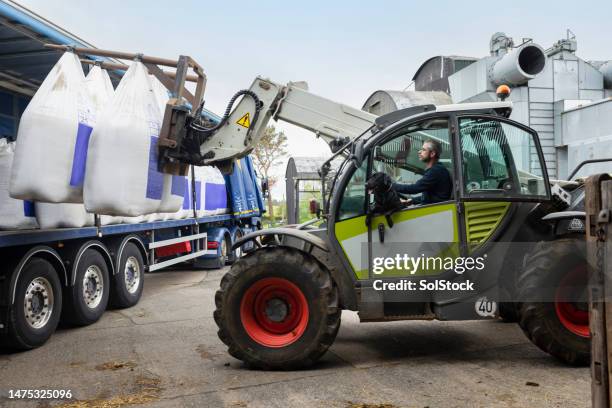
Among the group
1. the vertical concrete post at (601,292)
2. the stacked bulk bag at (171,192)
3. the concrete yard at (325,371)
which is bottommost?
the concrete yard at (325,371)

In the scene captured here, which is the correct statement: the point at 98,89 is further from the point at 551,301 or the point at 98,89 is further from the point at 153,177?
the point at 551,301

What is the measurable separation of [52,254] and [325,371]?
3481mm

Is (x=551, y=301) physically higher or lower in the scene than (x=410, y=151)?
lower

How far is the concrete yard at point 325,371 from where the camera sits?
4.23 meters

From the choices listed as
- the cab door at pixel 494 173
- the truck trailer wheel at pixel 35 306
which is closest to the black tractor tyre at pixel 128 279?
the truck trailer wheel at pixel 35 306

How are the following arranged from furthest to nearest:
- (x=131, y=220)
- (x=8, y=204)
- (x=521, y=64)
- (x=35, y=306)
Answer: (x=521, y=64) → (x=131, y=220) → (x=35, y=306) → (x=8, y=204)

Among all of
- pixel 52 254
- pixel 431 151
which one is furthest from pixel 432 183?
Answer: pixel 52 254

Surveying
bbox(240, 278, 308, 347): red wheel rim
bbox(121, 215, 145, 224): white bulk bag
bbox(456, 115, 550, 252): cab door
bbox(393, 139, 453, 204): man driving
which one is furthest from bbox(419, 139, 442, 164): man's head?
bbox(121, 215, 145, 224): white bulk bag

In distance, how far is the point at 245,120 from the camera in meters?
5.56

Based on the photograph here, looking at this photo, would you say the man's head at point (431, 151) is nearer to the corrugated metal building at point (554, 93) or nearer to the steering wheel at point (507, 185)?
the steering wheel at point (507, 185)

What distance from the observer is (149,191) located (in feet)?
16.5

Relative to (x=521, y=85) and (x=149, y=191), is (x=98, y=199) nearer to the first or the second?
(x=149, y=191)

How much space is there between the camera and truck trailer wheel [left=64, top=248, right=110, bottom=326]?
22.6 feet

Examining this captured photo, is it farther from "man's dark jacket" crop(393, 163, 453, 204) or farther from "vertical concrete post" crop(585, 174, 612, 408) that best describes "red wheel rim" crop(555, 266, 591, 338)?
"vertical concrete post" crop(585, 174, 612, 408)
